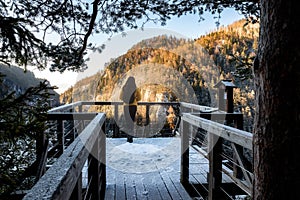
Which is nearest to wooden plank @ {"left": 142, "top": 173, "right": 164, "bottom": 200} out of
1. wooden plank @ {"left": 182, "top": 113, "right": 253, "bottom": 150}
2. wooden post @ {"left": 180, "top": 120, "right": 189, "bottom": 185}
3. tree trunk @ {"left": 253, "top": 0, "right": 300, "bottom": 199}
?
wooden post @ {"left": 180, "top": 120, "right": 189, "bottom": 185}

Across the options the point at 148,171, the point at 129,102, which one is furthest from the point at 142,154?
the point at 129,102

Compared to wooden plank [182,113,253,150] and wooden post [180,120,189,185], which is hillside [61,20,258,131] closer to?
wooden post [180,120,189,185]

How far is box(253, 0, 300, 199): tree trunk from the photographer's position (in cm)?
81

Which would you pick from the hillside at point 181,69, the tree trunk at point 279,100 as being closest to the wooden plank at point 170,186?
the tree trunk at point 279,100

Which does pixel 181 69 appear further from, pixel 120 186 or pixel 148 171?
pixel 120 186

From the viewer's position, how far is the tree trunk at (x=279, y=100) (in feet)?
2.66

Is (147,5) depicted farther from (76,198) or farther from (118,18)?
(76,198)

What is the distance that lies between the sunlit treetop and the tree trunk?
7.12 feet

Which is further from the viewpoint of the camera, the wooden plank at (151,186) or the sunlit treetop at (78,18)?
the sunlit treetop at (78,18)

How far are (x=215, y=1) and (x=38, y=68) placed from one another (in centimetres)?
242

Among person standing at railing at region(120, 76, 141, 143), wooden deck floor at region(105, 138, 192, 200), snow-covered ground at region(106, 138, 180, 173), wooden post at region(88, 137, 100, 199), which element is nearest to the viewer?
wooden post at region(88, 137, 100, 199)

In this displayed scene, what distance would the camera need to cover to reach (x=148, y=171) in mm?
3381

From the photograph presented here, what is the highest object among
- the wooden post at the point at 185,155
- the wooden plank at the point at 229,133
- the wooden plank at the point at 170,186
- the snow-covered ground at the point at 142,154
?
the wooden plank at the point at 229,133

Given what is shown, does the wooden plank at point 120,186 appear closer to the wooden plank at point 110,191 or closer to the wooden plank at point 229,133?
the wooden plank at point 110,191
